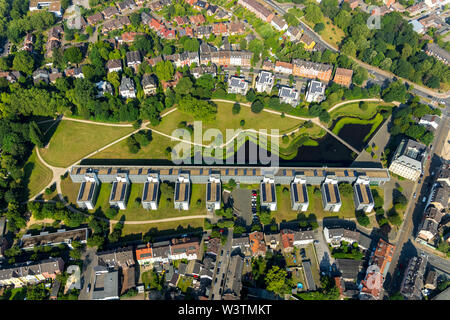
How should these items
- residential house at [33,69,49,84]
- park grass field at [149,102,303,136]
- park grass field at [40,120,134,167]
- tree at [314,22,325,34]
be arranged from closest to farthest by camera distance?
park grass field at [40,120,134,167], park grass field at [149,102,303,136], residential house at [33,69,49,84], tree at [314,22,325,34]

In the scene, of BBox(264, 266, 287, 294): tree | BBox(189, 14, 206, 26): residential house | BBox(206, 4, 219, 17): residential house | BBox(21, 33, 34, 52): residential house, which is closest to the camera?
BBox(264, 266, 287, 294): tree

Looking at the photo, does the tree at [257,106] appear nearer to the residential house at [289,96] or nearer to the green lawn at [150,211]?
the residential house at [289,96]

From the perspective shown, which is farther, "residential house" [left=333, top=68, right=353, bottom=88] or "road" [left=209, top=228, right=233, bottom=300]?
"residential house" [left=333, top=68, right=353, bottom=88]

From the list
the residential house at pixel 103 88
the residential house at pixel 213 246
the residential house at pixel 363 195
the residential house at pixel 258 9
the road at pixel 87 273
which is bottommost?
the road at pixel 87 273

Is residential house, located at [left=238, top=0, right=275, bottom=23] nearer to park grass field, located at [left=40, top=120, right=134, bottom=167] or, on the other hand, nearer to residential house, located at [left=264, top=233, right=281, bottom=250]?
park grass field, located at [left=40, top=120, right=134, bottom=167]

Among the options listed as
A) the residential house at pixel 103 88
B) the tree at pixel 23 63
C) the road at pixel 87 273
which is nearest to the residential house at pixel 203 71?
the residential house at pixel 103 88

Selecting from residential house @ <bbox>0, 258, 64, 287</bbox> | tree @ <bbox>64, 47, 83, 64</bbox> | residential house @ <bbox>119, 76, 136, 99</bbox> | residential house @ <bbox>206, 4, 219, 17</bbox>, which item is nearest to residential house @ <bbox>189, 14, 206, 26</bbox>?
residential house @ <bbox>206, 4, 219, 17</bbox>
